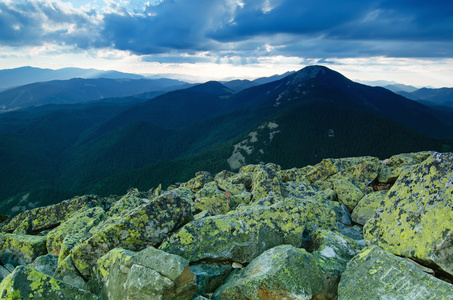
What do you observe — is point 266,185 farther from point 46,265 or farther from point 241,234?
point 46,265

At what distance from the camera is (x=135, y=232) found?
35.9 ft

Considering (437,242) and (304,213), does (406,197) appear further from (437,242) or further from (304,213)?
(304,213)

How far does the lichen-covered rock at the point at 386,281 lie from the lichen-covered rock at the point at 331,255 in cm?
44

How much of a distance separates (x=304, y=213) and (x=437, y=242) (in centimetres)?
590

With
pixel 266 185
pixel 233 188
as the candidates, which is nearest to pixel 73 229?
pixel 233 188

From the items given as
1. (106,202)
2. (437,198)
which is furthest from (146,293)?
(106,202)

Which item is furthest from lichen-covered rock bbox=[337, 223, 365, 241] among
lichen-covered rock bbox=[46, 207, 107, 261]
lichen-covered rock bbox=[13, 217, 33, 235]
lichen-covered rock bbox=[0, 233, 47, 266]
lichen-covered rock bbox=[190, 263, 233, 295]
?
lichen-covered rock bbox=[13, 217, 33, 235]

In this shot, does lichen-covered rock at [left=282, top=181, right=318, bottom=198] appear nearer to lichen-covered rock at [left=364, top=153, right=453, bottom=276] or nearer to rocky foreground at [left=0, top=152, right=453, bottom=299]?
rocky foreground at [left=0, top=152, right=453, bottom=299]

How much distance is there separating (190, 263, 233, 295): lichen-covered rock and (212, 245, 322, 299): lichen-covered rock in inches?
35.0

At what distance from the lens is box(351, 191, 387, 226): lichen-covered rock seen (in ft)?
52.8

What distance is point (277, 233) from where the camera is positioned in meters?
11.4

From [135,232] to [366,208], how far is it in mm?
14814

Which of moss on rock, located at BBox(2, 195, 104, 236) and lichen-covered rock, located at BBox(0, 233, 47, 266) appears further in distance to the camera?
moss on rock, located at BBox(2, 195, 104, 236)

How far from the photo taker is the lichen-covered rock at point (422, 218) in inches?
303
